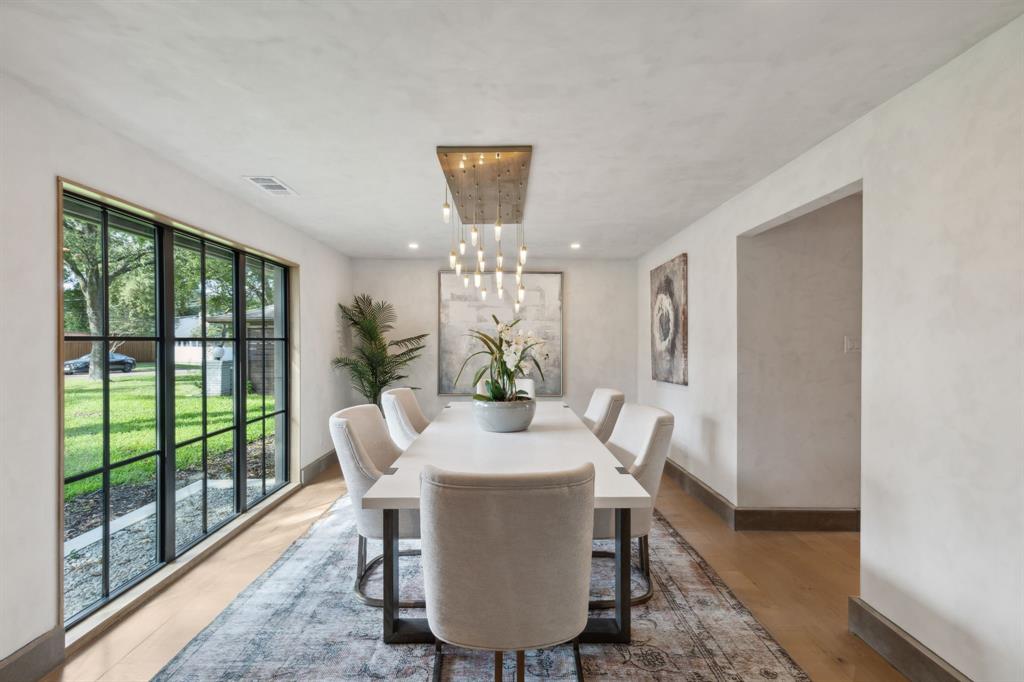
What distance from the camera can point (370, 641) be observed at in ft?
7.50

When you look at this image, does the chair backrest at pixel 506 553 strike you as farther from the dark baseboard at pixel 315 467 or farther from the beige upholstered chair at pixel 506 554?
the dark baseboard at pixel 315 467

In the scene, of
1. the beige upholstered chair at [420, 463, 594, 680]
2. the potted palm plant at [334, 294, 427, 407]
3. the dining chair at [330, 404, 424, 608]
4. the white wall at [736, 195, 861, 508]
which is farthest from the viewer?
the potted palm plant at [334, 294, 427, 407]

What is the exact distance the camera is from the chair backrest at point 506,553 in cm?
147

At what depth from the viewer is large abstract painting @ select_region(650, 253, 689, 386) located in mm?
4730

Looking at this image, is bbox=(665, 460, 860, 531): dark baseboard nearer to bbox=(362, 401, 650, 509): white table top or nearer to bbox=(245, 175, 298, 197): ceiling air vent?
bbox=(362, 401, 650, 509): white table top

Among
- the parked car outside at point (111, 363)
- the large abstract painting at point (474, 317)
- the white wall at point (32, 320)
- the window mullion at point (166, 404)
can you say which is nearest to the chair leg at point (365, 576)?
the window mullion at point (166, 404)

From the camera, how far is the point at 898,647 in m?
2.10

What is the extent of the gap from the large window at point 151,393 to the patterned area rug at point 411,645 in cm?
71

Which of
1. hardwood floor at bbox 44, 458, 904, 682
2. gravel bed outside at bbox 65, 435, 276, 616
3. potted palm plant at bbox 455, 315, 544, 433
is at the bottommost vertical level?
hardwood floor at bbox 44, 458, 904, 682

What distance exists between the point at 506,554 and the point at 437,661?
3.04 ft

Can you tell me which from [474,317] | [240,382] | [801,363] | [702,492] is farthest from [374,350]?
[801,363]

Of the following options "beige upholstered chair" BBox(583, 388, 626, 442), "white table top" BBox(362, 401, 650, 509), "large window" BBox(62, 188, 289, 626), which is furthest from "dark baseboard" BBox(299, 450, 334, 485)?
"beige upholstered chair" BBox(583, 388, 626, 442)

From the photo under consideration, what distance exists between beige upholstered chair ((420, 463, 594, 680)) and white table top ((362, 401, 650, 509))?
0.96ft

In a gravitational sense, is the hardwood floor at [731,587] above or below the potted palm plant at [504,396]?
below
